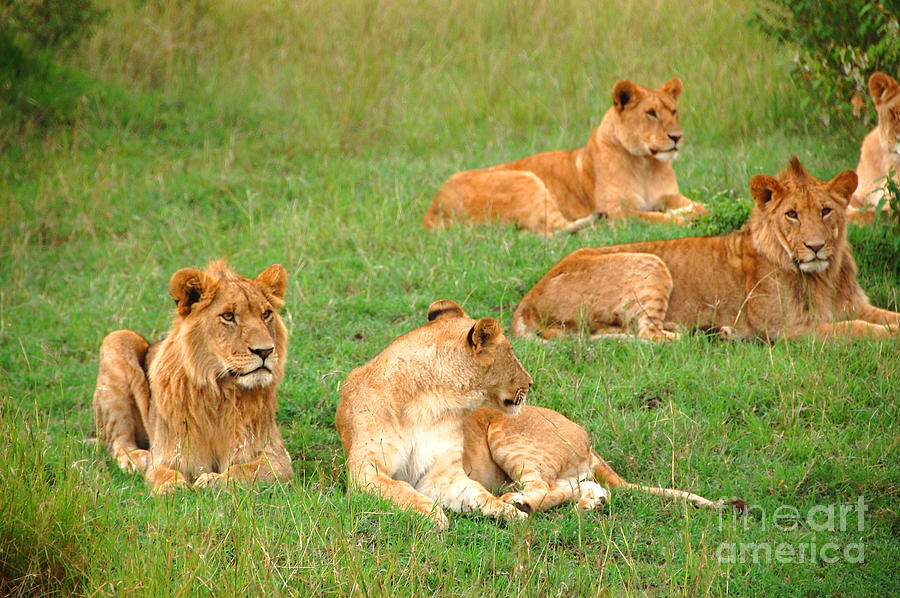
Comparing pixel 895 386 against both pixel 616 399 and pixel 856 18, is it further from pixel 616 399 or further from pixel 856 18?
pixel 856 18

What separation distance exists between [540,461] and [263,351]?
140 cm

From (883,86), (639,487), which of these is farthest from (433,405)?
(883,86)

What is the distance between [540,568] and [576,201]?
5833 mm

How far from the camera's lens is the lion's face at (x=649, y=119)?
905cm

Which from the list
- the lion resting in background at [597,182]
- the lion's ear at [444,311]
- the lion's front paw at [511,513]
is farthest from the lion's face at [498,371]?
the lion resting in background at [597,182]

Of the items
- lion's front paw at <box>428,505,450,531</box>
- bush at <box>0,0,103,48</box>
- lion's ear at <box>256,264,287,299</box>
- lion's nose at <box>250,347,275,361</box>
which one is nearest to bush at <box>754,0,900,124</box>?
lion's ear at <box>256,264,287,299</box>

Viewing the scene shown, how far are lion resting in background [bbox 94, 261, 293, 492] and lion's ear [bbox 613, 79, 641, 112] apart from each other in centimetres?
470

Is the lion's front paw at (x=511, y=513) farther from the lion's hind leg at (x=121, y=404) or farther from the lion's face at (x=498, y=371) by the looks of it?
the lion's hind leg at (x=121, y=404)

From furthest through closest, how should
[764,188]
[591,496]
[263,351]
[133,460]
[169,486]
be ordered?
1. [764,188]
2. [133,460]
3. [263,351]
4. [169,486]
5. [591,496]

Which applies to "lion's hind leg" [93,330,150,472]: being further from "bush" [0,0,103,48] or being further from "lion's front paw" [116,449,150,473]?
"bush" [0,0,103,48]

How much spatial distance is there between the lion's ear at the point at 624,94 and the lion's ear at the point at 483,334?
15.6 ft

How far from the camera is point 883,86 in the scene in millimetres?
8352

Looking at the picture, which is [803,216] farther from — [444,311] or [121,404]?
[121,404]

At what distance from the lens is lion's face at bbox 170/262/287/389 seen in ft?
16.4
